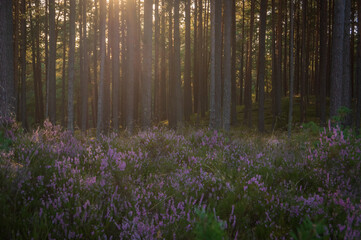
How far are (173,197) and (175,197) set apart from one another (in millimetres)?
188

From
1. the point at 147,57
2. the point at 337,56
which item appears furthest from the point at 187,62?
the point at 337,56

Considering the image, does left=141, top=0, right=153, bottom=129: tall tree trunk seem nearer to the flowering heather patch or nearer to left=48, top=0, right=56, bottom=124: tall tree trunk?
left=48, top=0, right=56, bottom=124: tall tree trunk

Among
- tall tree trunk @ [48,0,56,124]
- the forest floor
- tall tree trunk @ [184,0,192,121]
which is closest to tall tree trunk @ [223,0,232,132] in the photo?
tall tree trunk @ [184,0,192,121]

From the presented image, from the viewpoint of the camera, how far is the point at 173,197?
3.76 metres

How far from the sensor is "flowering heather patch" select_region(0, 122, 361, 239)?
2.75m

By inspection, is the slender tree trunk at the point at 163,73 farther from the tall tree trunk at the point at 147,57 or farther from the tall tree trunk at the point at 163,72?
the tall tree trunk at the point at 147,57

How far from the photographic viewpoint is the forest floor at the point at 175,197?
9.00ft

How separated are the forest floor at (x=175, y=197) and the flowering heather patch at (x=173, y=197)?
13 mm

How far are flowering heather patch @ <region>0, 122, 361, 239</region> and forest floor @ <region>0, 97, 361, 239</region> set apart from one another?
0.04 ft

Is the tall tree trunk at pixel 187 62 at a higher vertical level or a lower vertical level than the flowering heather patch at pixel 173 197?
higher

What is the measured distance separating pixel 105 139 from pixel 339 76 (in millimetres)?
11403

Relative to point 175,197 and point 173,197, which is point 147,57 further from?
point 175,197

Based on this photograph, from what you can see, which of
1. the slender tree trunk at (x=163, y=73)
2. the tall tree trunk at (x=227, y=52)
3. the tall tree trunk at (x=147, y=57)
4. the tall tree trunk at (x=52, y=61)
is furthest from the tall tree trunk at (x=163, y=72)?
the tall tree trunk at (x=147, y=57)

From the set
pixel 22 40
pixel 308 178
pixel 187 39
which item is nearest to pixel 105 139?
pixel 308 178
